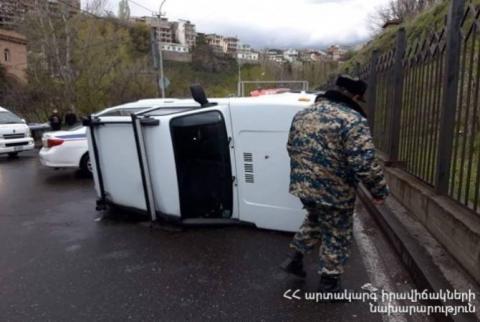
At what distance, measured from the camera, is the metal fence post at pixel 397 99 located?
552 centimetres

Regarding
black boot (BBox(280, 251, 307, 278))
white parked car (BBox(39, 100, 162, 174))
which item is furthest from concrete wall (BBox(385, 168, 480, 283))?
white parked car (BBox(39, 100, 162, 174))

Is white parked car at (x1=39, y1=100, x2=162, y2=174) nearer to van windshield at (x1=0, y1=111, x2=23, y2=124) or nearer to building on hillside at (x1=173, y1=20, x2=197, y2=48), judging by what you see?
van windshield at (x1=0, y1=111, x2=23, y2=124)

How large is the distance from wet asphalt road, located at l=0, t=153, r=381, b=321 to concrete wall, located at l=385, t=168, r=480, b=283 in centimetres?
76

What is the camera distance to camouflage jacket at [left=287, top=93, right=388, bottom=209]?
9.89ft

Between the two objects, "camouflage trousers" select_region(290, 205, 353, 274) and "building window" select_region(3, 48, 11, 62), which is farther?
"building window" select_region(3, 48, 11, 62)

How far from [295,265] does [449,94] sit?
6.96 ft

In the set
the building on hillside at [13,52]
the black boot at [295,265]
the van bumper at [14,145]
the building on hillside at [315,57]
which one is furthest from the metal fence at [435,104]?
the building on hillside at [315,57]

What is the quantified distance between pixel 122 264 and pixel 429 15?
12.3m

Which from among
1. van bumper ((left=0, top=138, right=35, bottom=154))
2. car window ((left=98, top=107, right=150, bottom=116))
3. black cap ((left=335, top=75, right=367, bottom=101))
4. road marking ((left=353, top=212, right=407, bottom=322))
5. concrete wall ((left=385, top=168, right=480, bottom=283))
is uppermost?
black cap ((left=335, top=75, right=367, bottom=101))

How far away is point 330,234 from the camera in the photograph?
3281 millimetres

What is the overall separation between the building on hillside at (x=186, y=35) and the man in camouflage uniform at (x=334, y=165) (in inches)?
3469

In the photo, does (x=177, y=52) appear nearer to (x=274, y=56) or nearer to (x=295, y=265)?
(x=274, y=56)

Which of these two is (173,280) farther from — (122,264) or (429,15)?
(429,15)

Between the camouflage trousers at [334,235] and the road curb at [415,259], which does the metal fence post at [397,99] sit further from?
the camouflage trousers at [334,235]
